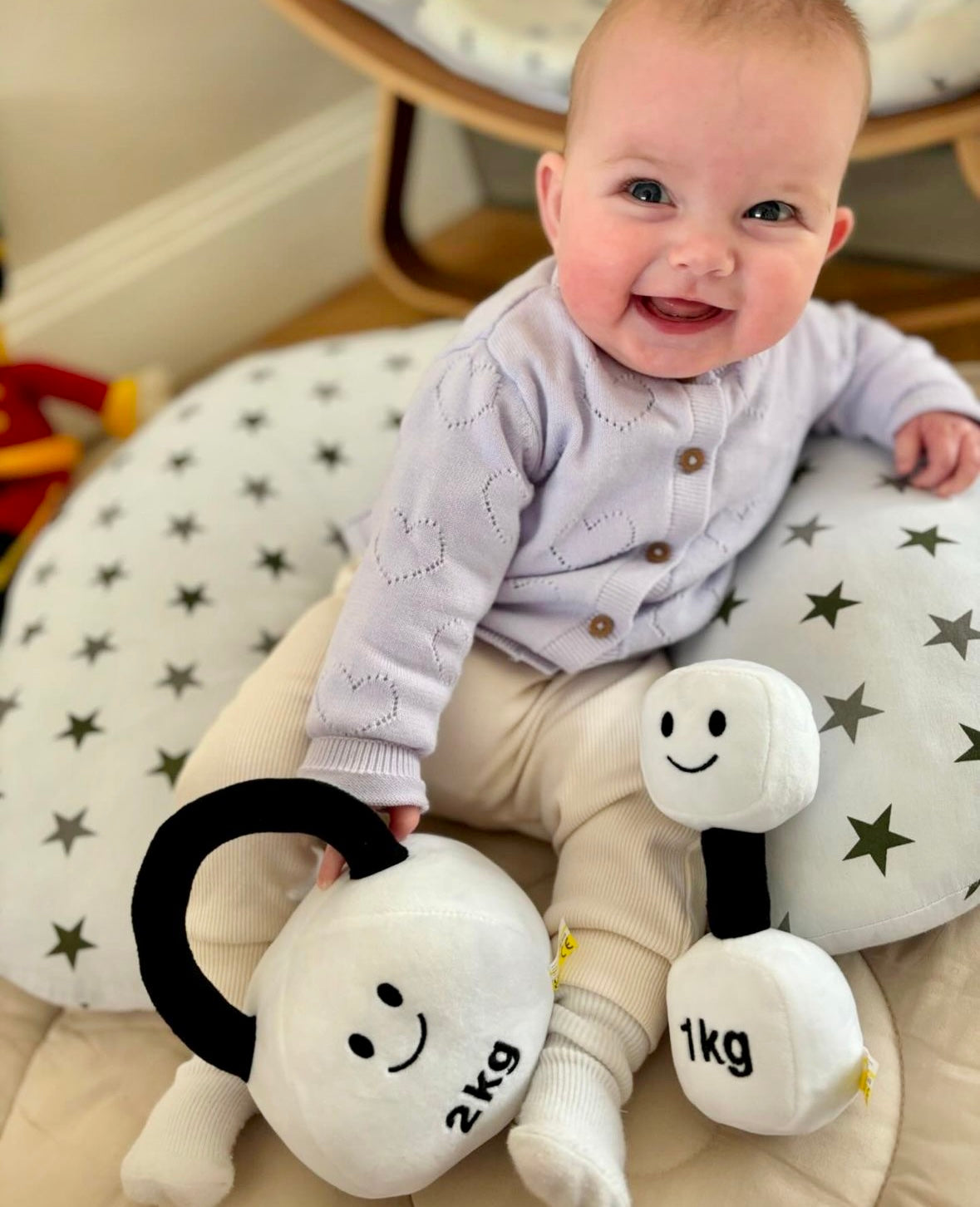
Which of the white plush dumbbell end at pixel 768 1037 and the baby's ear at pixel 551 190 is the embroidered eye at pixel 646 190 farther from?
the white plush dumbbell end at pixel 768 1037

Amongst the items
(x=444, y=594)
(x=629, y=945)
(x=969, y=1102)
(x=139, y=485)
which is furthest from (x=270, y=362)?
(x=969, y=1102)

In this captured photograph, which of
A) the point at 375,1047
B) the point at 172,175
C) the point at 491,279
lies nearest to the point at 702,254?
the point at 375,1047

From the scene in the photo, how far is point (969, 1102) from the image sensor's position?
0.65 meters

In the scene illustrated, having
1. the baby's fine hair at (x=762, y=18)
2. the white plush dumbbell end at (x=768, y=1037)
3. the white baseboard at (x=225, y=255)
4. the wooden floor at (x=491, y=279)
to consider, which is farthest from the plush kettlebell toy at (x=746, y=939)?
the white baseboard at (x=225, y=255)

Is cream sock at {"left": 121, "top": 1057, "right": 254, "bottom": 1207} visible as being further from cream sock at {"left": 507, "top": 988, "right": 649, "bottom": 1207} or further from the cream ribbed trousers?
cream sock at {"left": 507, "top": 988, "right": 649, "bottom": 1207}

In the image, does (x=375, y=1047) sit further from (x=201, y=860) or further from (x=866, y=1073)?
(x=866, y=1073)

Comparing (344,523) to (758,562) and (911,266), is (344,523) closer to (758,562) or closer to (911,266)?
(758,562)

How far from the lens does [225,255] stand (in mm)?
1642

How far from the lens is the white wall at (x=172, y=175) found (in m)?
1.41

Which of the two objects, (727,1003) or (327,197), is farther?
(327,197)

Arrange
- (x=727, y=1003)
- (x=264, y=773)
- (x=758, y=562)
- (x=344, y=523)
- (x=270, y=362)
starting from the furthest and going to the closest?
1. (x=270, y=362)
2. (x=344, y=523)
3. (x=758, y=562)
4. (x=264, y=773)
5. (x=727, y=1003)

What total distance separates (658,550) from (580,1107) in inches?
14.2

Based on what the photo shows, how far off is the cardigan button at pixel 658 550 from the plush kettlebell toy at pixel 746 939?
11 cm

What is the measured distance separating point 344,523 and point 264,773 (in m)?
0.35
